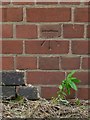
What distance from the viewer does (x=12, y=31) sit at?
7.14ft

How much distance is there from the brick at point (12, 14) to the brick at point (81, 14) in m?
0.36

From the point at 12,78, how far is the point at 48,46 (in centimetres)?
32

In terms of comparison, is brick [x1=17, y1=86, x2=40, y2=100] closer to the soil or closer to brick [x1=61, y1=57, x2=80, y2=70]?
the soil

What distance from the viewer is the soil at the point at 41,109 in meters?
1.96

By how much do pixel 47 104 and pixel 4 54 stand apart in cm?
44

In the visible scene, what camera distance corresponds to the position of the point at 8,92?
220 cm

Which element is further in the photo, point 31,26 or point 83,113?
point 31,26

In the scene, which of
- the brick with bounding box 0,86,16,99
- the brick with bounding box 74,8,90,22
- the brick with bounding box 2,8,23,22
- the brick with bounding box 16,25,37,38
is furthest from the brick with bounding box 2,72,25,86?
the brick with bounding box 74,8,90,22

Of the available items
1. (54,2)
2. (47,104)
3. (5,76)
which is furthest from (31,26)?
(47,104)

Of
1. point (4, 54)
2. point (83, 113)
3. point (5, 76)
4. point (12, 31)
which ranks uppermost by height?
point (12, 31)

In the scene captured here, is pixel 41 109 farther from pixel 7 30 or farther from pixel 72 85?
pixel 7 30

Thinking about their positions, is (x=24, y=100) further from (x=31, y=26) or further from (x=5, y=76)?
(x=31, y=26)

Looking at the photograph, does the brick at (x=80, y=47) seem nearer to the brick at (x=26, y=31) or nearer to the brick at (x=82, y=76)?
the brick at (x=82, y=76)

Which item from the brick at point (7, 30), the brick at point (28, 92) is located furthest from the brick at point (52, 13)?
the brick at point (28, 92)
